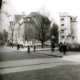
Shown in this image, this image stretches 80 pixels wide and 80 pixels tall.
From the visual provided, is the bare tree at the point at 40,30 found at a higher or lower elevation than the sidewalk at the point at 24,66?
higher

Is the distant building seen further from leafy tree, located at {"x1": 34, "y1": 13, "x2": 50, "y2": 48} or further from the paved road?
leafy tree, located at {"x1": 34, "y1": 13, "x2": 50, "y2": 48}

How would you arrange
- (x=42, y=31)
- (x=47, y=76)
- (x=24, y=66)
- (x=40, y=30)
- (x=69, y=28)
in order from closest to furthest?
(x=69, y=28) < (x=47, y=76) < (x=24, y=66) < (x=42, y=31) < (x=40, y=30)

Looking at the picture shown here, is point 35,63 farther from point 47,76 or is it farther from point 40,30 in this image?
point 47,76

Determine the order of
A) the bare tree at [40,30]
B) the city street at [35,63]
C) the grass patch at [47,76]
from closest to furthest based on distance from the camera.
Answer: the grass patch at [47,76], the city street at [35,63], the bare tree at [40,30]

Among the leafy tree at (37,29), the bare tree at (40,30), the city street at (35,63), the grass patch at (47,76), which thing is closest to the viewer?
the grass patch at (47,76)

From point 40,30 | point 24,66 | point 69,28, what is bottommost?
point 24,66

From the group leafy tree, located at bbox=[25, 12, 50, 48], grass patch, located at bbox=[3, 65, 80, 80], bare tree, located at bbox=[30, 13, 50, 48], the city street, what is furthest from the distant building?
bare tree, located at bbox=[30, 13, 50, 48]

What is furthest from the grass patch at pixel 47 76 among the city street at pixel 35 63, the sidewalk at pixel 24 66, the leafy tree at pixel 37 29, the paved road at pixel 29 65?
A: the leafy tree at pixel 37 29

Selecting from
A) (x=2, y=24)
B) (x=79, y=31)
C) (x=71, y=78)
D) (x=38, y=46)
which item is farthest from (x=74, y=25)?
(x=38, y=46)

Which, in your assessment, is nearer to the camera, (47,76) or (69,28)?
(69,28)

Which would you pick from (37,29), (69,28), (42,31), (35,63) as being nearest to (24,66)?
(35,63)

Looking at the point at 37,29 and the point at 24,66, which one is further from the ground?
the point at 37,29

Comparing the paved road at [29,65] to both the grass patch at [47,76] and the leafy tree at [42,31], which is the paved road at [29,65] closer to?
the grass patch at [47,76]

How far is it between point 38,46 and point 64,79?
2.08 meters
